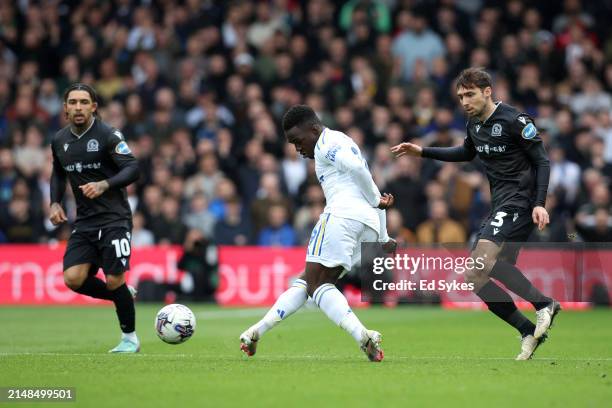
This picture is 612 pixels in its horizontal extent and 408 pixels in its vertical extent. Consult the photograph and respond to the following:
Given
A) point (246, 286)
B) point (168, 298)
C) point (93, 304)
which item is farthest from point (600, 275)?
point (93, 304)

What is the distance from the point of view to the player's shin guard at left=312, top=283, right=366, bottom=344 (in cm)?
950

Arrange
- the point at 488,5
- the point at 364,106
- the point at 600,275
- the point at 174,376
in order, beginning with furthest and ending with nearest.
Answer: the point at 488,5, the point at 364,106, the point at 600,275, the point at 174,376

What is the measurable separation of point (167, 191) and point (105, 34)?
503 centimetres

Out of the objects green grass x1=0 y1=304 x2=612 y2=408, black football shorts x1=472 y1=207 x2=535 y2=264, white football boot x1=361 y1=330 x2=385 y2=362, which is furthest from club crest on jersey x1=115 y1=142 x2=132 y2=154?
black football shorts x1=472 y1=207 x2=535 y2=264

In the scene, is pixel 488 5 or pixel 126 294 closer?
pixel 126 294

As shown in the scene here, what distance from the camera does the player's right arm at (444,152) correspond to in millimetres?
10570

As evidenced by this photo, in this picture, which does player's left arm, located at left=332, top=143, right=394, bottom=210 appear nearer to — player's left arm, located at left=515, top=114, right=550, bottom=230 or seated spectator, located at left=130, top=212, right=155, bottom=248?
player's left arm, located at left=515, top=114, right=550, bottom=230

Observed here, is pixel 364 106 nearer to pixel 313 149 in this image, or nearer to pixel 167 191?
pixel 167 191

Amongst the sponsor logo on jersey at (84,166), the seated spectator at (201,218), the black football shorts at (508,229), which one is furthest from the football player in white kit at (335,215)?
the seated spectator at (201,218)

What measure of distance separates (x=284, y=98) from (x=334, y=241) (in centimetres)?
1290

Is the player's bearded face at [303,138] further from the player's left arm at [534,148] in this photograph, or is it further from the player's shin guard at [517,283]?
the player's shin guard at [517,283]

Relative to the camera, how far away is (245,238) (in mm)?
20609

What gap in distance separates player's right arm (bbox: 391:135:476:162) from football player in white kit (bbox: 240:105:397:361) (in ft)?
2.89

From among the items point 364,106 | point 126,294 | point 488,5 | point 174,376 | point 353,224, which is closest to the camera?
point 174,376
